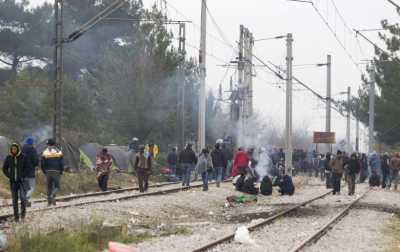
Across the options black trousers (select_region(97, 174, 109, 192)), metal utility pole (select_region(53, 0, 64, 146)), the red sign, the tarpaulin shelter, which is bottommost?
black trousers (select_region(97, 174, 109, 192))

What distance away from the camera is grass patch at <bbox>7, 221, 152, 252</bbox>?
12.3m

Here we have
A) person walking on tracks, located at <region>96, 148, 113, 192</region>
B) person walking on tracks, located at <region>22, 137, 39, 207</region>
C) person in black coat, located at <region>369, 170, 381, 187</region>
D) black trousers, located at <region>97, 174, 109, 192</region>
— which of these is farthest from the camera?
person in black coat, located at <region>369, 170, 381, 187</region>

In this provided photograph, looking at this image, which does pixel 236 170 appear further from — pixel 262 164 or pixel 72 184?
pixel 72 184

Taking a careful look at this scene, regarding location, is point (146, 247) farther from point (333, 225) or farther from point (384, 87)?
point (384, 87)

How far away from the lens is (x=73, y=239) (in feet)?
42.4

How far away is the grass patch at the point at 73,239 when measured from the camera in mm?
12312

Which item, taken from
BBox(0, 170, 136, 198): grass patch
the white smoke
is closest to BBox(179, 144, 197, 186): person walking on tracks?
BBox(0, 170, 136, 198): grass patch

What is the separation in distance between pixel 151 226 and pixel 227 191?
1247 cm

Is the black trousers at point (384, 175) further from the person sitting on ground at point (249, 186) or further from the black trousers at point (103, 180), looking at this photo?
the black trousers at point (103, 180)

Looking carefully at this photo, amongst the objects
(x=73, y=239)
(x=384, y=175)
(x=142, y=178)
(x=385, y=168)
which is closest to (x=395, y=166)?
(x=385, y=168)

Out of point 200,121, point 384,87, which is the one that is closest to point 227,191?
point 200,121

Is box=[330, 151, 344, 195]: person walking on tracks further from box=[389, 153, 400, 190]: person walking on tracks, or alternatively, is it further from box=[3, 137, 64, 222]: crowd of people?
box=[3, 137, 64, 222]: crowd of people

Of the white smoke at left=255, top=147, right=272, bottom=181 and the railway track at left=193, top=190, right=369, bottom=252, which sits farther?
the white smoke at left=255, top=147, right=272, bottom=181

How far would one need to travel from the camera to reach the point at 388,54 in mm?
59594
